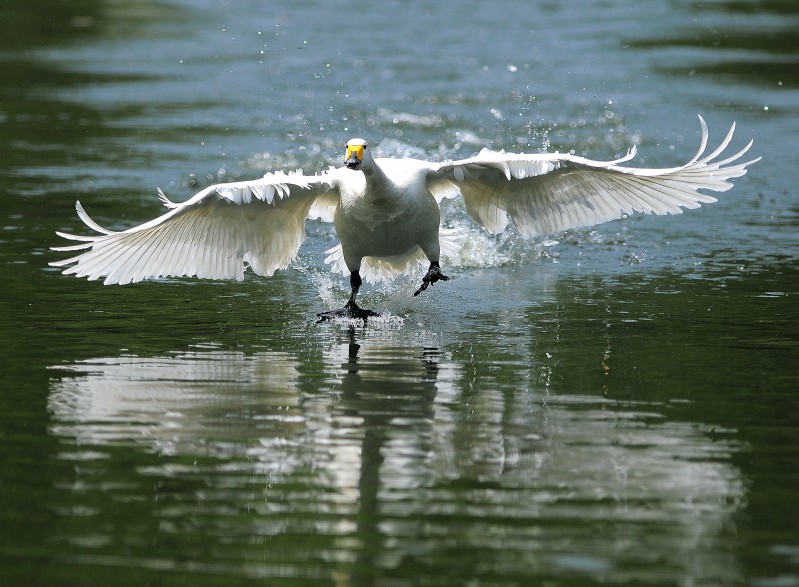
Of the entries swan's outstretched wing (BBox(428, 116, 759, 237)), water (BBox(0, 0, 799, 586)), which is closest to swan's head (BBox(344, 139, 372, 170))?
swan's outstretched wing (BBox(428, 116, 759, 237))

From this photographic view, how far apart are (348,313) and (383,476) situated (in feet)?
13.6

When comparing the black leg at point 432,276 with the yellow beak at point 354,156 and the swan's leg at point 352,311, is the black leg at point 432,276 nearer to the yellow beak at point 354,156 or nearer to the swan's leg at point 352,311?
the swan's leg at point 352,311

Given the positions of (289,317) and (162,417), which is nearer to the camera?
(162,417)

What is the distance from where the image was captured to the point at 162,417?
7.95 meters

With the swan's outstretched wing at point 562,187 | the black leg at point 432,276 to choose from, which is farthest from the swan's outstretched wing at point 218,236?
the swan's outstretched wing at point 562,187

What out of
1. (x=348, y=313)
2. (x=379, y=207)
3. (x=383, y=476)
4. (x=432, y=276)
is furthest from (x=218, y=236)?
(x=383, y=476)

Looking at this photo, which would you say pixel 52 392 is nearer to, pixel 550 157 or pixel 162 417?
pixel 162 417

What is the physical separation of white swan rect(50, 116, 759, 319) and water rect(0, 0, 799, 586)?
1.54ft

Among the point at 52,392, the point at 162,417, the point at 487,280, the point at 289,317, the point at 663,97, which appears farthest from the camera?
the point at 663,97

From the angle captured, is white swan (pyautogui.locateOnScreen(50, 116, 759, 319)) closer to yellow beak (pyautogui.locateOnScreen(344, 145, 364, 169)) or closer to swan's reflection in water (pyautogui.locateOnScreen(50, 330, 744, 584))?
yellow beak (pyautogui.locateOnScreen(344, 145, 364, 169))

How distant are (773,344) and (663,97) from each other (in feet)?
38.8

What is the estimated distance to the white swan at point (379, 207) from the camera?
399 inches

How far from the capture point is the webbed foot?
10.9 m

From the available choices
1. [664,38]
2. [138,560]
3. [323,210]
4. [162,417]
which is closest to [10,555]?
[138,560]
